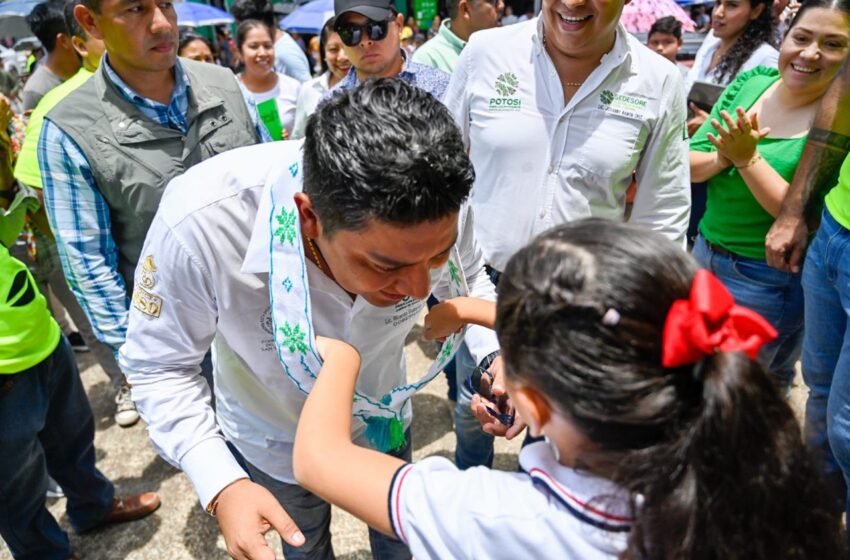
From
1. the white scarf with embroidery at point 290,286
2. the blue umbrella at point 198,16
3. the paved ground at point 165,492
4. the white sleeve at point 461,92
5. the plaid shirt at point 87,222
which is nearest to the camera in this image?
the white scarf with embroidery at point 290,286

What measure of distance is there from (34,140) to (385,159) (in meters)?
2.61

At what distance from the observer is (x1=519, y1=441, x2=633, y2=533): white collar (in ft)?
3.04

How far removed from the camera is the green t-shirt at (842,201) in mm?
Answer: 1690

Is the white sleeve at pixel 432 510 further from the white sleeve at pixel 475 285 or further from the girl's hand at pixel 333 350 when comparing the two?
the white sleeve at pixel 475 285

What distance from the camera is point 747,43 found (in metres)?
3.67

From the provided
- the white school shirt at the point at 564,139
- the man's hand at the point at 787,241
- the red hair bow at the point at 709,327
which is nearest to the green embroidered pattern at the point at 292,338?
the red hair bow at the point at 709,327

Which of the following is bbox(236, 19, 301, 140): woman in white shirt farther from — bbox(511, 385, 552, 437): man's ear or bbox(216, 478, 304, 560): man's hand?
bbox(511, 385, 552, 437): man's ear

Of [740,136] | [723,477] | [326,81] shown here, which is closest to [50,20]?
[326,81]

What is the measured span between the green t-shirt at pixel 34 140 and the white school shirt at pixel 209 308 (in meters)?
1.82

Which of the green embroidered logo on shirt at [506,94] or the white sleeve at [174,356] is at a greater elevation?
the green embroidered logo on shirt at [506,94]

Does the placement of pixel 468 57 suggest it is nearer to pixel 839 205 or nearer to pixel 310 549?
pixel 839 205

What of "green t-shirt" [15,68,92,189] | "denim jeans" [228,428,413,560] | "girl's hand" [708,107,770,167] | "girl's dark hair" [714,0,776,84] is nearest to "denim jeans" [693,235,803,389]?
"girl's hand" [708,107,770,167]

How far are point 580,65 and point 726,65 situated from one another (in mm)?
2021

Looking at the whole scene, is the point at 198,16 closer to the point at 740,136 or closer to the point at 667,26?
the point at 667,26
